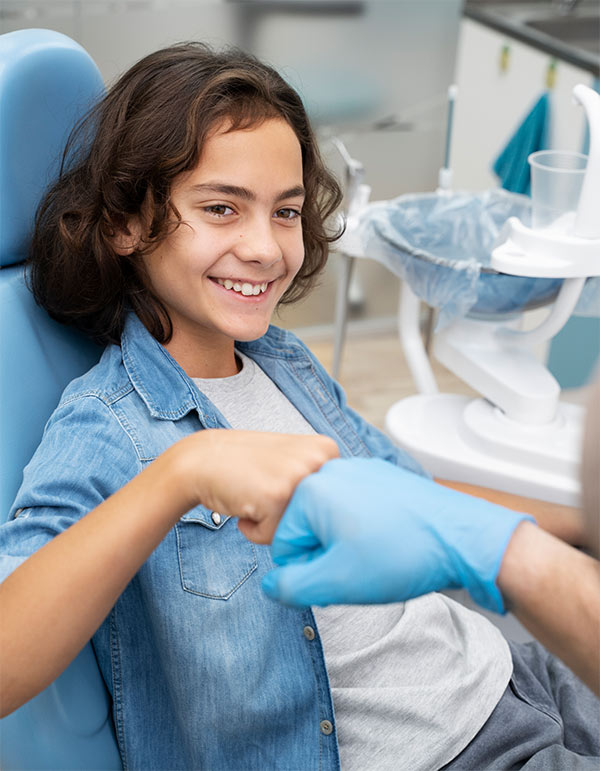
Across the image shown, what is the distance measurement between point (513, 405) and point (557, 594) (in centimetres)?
101

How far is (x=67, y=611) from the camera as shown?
76 centimetres

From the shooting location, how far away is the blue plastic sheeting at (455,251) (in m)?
1.59

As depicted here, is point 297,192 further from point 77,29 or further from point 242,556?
point 77,29

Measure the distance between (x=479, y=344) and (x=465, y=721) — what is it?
34.7 inches

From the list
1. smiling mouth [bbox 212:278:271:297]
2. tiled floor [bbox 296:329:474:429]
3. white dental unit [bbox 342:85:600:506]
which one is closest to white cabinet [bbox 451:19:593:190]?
tiled floor [bbox 296:329:474:429]

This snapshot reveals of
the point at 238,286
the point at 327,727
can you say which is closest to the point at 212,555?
the point at 327,727

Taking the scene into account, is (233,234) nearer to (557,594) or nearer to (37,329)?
(37,329)

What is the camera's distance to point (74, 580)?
0.75 metres

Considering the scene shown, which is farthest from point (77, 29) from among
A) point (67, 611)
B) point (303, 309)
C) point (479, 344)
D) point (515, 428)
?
point (67, 611)

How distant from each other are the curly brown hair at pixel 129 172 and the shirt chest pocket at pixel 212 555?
263mm

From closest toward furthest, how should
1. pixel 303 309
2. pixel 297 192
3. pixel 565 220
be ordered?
pixel 297 192 → pixel 565 220 → pixel 303 309

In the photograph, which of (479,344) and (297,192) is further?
(479,344)

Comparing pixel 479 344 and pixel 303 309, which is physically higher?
pixel 479 344

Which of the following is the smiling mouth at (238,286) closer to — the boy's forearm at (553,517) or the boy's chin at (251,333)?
the boy's chin at (251,333)
